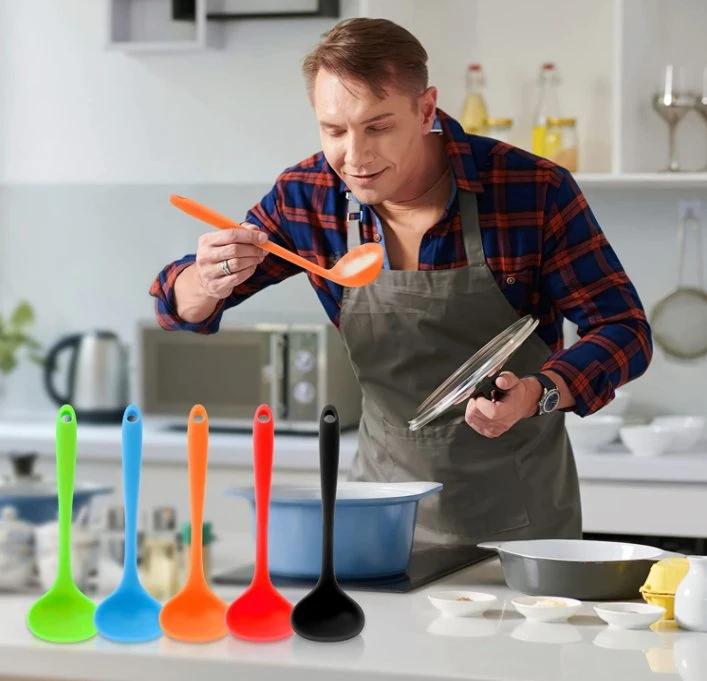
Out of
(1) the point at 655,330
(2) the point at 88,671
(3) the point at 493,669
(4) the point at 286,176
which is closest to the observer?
(3) the point at 493,669

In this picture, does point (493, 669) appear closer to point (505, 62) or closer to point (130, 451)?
point (130, 451)

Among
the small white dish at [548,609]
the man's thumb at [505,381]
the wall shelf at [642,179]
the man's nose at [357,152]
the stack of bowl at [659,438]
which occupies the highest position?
the wall shelf at [642,179]

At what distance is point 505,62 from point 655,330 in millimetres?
896

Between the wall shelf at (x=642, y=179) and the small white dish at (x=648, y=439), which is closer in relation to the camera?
the small white dish at (x=648, y=439)

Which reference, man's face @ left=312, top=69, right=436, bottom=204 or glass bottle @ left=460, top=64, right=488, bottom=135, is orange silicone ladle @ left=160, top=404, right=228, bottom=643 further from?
glass bottle @ left=460, top=64, right=488, bottom=135

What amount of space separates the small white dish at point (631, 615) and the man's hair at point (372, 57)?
86 centimetres

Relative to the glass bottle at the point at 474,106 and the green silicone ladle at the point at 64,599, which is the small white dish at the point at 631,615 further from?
the glass bottle at the point at 474,106

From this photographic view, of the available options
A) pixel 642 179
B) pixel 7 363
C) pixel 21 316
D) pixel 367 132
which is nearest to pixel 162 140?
pixel 21 316

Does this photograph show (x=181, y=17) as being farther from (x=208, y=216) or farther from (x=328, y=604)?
(x=328, y=604)

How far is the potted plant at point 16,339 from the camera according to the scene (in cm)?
394

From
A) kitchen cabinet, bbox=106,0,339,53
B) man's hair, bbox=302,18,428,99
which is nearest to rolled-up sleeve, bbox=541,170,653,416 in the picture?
man's hair, bbox=302,18,428,99

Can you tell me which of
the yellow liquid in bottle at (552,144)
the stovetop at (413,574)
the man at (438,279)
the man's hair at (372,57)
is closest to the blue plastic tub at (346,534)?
the stovetop at (413,574)

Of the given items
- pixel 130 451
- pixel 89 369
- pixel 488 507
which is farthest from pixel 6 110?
pixel 130 451

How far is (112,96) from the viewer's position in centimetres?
385
